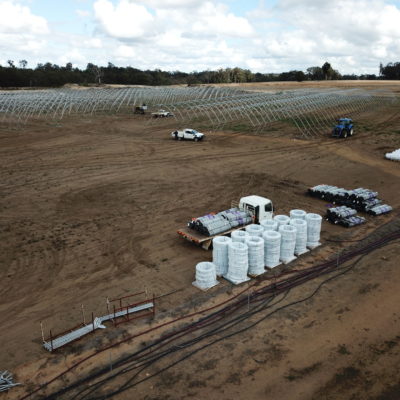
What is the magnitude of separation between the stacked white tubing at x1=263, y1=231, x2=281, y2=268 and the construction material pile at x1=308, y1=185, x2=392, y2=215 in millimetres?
7255

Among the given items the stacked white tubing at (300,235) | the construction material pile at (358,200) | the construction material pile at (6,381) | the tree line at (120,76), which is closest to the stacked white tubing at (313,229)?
the stacked white tubing at (300,235)

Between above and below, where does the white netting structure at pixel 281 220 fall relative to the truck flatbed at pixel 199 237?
above

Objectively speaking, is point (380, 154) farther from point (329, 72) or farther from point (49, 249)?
point (329, 72)

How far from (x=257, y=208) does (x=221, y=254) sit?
364 cm

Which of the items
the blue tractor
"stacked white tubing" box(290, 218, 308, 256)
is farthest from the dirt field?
the blue tractor

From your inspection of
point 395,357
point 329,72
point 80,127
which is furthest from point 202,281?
point 329,72

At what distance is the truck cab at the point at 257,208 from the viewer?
1509 centimetres

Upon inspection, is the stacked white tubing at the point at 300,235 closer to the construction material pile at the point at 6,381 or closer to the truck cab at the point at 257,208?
the truck cab at the point at 257,208

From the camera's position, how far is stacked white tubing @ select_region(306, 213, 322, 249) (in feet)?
46.3

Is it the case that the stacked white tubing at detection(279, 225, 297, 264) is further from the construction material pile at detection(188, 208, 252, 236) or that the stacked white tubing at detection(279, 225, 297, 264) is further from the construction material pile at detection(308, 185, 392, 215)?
the construction material pile at detection(308, 185, 392, 215)

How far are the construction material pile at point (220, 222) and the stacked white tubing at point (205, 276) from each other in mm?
2277

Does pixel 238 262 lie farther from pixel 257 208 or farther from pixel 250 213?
pixel 257 208

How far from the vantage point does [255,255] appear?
12.2 m

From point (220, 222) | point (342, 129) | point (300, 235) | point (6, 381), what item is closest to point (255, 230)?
point (220, 222)
